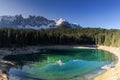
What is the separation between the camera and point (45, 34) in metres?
146

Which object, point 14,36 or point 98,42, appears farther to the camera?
point 98,42

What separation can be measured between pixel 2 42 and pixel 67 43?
4840cm

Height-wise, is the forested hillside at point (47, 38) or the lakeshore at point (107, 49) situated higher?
the forested hillside at point (47, 38)

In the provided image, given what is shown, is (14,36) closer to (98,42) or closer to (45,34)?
(45,34)

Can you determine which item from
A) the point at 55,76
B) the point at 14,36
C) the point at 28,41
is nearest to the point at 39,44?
the point at 28,41

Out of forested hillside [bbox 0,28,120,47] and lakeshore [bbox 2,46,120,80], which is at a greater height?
forested hillside [bbox 0,28,120,47]

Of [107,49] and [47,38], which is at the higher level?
[47,38]

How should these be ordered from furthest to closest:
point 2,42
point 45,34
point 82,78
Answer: point 45,34 < point 2,42 < point 82,78

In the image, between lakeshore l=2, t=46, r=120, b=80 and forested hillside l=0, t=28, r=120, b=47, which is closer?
lakeshore l=2, t=46, r=120, b=80

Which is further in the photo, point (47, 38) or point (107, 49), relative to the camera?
point (47, 38)

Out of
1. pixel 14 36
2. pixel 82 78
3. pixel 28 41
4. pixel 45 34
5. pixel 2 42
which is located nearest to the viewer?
pixel 82 78

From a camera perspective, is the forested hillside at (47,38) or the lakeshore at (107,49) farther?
the forested hillside at (47,38)

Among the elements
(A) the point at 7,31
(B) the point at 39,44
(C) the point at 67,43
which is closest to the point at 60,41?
(C) the point at 67,43

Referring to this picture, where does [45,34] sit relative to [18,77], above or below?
above
